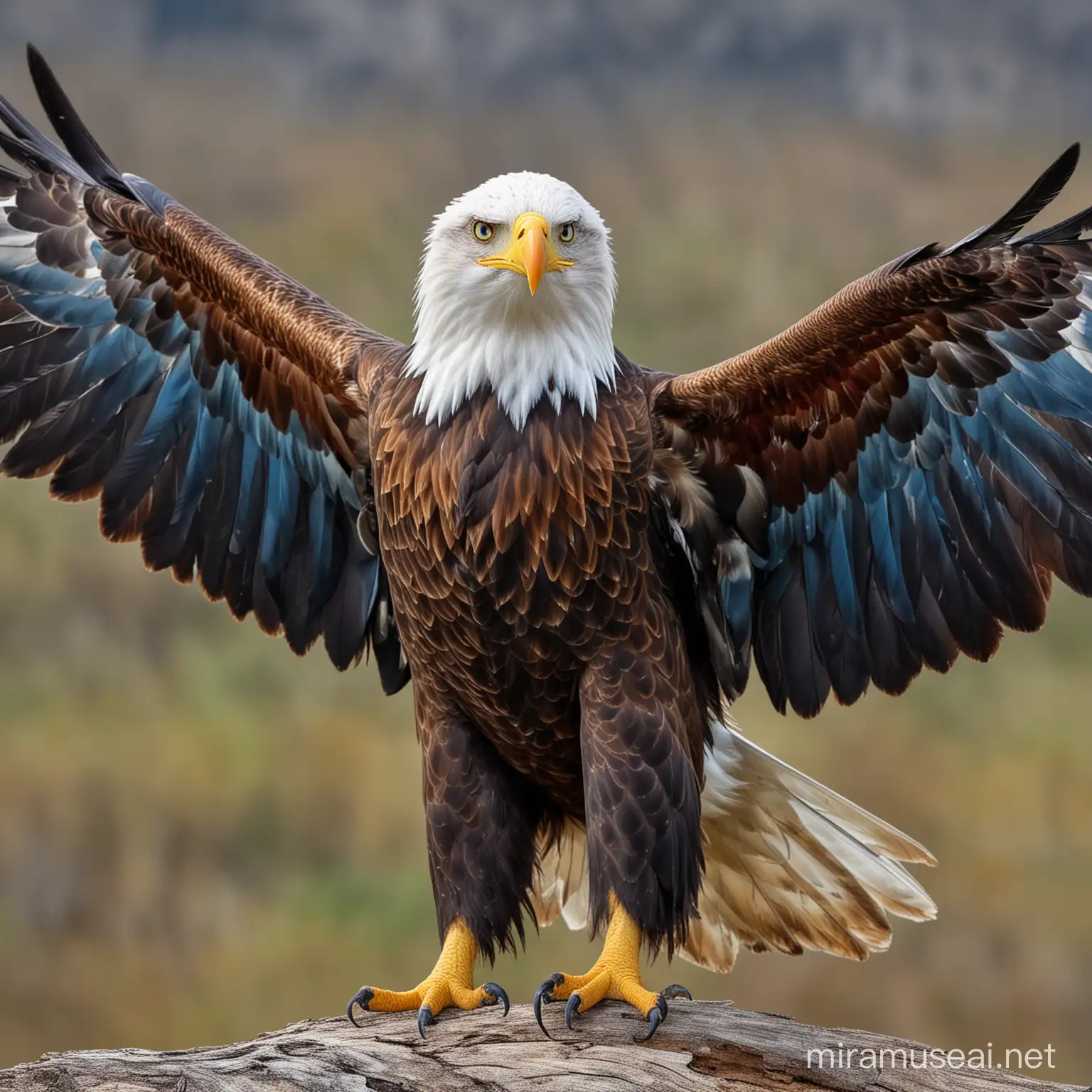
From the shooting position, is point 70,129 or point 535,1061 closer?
point 535,1061

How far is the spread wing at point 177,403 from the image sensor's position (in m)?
4.31

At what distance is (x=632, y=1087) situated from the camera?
11.4 feet

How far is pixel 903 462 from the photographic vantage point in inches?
156

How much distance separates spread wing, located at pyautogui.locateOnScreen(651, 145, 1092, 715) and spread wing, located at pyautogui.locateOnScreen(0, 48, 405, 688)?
1.05m

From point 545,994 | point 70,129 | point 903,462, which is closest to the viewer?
point 545,994

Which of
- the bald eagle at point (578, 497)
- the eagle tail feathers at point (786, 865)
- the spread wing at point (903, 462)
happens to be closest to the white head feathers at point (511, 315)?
the bald eagle at point (578, 497)

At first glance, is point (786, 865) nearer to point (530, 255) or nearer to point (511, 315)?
point (511, 315)

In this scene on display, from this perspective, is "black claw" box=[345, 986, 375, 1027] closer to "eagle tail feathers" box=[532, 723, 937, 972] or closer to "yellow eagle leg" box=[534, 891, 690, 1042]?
"yellow eagle leg" box=[534, 891, 690, 1042]

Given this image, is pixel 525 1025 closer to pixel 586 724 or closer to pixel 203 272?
pixel 586 724

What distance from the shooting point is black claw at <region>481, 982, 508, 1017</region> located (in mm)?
3752

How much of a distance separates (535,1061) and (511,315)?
5.82ft

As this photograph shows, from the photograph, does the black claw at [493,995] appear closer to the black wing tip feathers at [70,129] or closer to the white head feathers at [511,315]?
the white head feathers at [511,315]

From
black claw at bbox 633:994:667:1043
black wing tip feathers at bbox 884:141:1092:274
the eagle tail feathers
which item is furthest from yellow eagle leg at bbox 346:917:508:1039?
black wing tip feathers at bbox 884:141:1092:274

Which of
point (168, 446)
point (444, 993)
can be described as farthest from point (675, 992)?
point (168, 446)
